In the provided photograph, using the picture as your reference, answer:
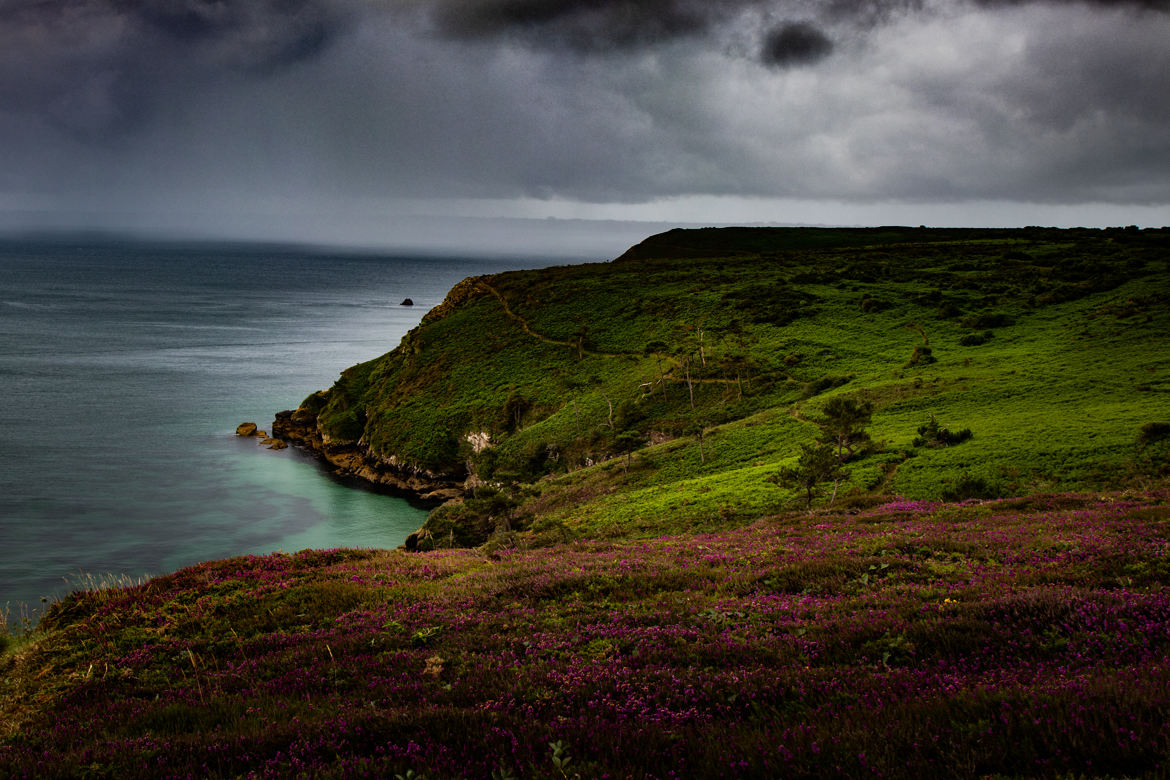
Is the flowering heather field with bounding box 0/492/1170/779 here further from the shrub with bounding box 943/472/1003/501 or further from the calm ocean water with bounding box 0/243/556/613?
the shrub with bounding box 943/472/1003/501

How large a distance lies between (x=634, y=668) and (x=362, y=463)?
78655mm

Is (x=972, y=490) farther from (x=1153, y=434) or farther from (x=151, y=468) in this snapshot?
(x=151, y=468)

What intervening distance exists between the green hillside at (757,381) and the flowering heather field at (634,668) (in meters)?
17.9

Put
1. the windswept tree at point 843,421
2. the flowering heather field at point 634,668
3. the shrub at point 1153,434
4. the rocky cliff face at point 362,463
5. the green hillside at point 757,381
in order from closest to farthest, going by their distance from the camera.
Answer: the flowering heather field at point 634,668
the shrub at point 1153,434
the windswept tree at point 843,421
the green hillside at point 757,381
the rocky cliff face at point 362,463

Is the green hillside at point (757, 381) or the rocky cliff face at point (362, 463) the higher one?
the green hillside at point (757, 381)

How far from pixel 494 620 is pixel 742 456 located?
135 feet

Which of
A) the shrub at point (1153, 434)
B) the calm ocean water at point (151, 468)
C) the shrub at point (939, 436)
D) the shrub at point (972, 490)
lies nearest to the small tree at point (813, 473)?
the shrub at point (972, 490)

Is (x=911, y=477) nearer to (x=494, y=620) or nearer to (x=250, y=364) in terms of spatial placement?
(x=494, y=620)

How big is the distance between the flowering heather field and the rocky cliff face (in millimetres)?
58404

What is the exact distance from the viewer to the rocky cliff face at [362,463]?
241ft

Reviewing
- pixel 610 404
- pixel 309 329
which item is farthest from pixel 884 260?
pixel 309 329

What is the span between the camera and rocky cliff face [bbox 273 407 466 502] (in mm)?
73438

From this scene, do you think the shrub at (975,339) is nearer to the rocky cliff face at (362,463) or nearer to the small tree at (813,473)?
the small tree at (813,473)

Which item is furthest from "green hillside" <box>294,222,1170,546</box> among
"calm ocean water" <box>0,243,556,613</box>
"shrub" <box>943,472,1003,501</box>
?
"calm ocean water" <box>0,243,556,613</box>
